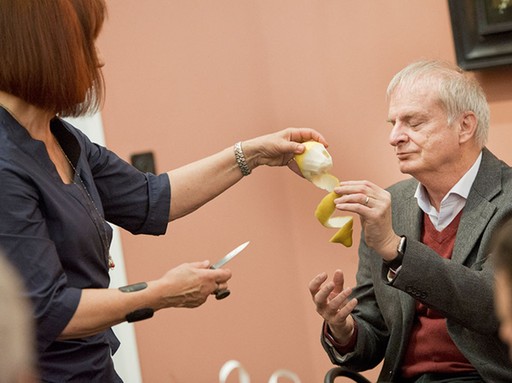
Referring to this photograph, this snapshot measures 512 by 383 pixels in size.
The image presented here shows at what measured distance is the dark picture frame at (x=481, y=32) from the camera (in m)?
2.79

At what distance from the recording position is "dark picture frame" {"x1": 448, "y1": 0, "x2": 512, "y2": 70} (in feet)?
9.14

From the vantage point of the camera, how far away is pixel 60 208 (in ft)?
6.58

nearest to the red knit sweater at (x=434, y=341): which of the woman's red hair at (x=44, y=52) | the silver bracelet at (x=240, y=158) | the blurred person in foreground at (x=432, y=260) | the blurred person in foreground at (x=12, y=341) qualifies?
the blurred person in foreground at (x=432, y=260)

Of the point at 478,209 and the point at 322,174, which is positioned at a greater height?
the point at 322,174

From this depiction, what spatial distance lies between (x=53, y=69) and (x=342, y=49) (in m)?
1.34

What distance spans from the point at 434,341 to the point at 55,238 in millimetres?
991

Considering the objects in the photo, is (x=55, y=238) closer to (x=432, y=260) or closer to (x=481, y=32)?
(x=432, y=260)

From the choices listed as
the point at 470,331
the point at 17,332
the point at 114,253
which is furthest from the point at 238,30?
the point at 17,332

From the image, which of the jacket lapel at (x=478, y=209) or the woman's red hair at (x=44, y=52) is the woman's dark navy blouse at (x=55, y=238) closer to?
the woman's red hair at (x=44, y=52)

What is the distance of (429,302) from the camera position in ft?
7.29

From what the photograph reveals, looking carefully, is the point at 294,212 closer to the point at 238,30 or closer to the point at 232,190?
the point at 232,190

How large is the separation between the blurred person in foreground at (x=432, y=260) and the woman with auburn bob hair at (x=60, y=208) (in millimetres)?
469

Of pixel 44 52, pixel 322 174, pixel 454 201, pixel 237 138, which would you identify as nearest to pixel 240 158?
pixel 322 174

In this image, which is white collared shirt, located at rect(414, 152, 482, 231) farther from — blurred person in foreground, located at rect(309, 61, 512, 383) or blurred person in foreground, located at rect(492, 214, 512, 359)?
blurred person in foreground, located at rect(492, 214, 512, 359)
